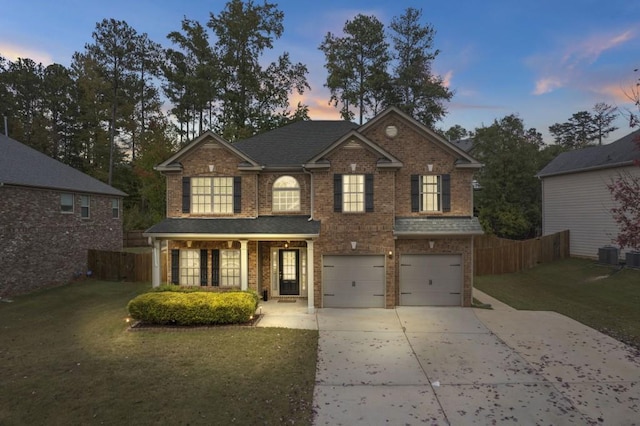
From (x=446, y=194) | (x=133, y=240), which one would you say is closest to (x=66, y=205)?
(x=133, y=240)

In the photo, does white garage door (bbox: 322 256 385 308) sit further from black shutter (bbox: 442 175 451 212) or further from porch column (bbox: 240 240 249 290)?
black shutter (bbox: 442 175 451 212)

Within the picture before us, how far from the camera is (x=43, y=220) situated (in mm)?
17344

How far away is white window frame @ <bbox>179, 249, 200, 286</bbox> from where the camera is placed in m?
14.7

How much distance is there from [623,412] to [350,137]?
35.5 feet

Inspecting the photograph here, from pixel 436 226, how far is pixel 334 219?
403cm

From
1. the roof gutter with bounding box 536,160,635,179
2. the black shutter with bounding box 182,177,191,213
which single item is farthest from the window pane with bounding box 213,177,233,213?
the roof gutter with bounding box 536,160,635,179

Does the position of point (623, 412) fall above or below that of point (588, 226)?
below

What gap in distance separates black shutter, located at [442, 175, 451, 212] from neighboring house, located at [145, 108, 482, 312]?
0.04 m

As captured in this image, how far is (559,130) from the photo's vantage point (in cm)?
6506

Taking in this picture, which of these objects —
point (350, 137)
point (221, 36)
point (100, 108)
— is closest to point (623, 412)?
point (350, 137)

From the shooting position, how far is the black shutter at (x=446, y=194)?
14320 millimetres

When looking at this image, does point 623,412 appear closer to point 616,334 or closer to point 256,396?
point 616,334

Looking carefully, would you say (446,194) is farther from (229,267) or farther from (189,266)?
(189,266)

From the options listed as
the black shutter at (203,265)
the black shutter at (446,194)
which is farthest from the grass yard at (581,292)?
the black shutter at (203,265)
